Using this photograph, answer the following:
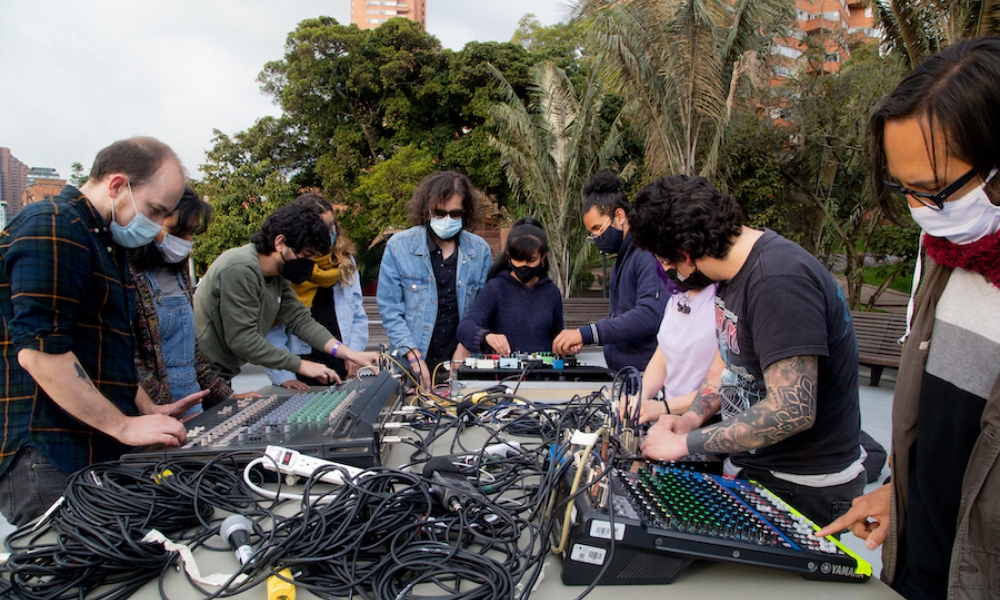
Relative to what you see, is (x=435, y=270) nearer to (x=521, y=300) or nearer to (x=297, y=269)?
(x=521, y=300)

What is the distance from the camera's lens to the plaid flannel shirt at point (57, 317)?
1366mm

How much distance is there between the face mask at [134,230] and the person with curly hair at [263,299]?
0.90 meters

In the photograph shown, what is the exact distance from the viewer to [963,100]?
968 millimetres

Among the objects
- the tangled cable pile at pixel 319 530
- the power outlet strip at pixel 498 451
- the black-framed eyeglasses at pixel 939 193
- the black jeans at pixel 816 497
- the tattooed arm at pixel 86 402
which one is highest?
the black-framed eyeglasses at pixel 939 193

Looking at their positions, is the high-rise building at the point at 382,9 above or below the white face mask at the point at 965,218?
above

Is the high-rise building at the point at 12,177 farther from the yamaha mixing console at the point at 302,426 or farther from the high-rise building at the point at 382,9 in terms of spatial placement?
the high-rise building at the point at 382,9

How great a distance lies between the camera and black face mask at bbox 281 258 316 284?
9.07 feet

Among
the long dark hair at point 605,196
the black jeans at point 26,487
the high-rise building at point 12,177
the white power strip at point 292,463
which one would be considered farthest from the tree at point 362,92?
the white power strip at point 292,463

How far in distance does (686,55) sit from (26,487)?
8.89 meters

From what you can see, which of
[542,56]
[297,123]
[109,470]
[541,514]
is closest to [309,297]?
[109,470]

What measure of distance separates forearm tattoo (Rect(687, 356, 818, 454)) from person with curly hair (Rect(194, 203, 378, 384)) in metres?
1.71

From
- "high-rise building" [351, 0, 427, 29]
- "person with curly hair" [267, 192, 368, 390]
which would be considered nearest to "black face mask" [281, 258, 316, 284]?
"person with curly hair" [267, 192, 368, 390]

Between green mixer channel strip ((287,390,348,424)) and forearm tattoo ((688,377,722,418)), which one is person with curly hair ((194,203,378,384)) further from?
forearm tattoo ((688,377,722,418))

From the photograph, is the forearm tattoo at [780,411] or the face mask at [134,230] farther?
the face mask at [134,230]
